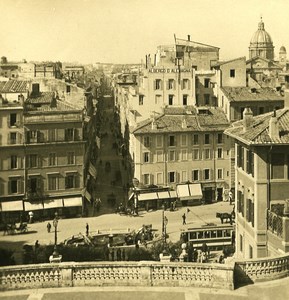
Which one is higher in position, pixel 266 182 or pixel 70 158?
pixel 266 182

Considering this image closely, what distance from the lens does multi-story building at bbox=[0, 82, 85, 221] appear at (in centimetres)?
3098

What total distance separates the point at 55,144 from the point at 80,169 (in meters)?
1.99

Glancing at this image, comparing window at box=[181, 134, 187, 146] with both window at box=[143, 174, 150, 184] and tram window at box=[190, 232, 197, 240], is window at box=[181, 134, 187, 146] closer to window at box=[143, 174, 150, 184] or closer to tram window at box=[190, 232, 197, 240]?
window at box=[143, 174, 150, 184]

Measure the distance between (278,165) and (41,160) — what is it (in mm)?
17900

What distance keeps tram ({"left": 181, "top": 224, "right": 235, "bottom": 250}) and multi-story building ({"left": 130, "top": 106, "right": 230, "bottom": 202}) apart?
9.63m

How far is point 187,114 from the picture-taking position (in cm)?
3584

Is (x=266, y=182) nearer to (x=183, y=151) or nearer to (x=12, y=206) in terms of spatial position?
(x=12, y=206)

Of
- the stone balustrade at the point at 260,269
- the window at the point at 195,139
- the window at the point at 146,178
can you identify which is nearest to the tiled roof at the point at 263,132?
the stone balustrade at the point at 260,269

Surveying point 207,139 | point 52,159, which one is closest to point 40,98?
point 52,159

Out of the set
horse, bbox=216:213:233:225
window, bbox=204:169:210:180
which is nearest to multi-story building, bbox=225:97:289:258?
horse, bbox=216:213:233:225

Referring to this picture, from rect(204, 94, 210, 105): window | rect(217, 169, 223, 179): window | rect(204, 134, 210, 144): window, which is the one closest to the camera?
rect(204, 134, 210, 144): window

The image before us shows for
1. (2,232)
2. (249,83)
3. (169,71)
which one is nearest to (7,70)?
(169,71)

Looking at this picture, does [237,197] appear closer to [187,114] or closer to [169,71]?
[187,114]

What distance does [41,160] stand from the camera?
31656 millimetres
